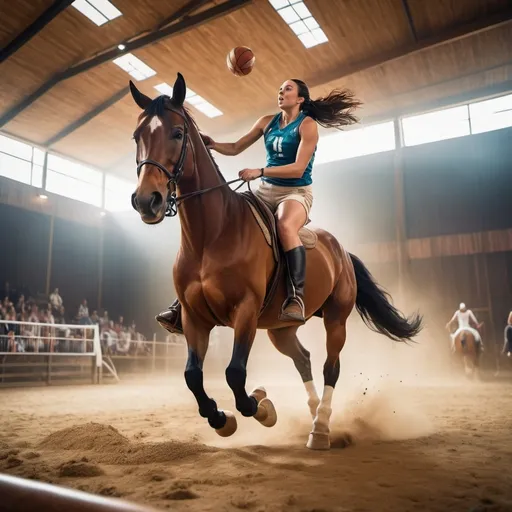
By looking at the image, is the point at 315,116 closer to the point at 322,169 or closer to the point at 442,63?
the point at 442,63

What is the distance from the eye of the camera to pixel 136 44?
38.2 ft

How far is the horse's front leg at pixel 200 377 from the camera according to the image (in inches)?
119

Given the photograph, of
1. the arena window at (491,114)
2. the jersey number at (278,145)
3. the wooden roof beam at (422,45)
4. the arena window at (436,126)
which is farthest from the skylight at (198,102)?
the jersey number at (278,145)

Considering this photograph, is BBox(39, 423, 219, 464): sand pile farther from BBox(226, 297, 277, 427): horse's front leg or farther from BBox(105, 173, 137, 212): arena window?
BBox(105, 173, 137, 212): arena window

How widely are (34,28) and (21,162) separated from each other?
5.69 m

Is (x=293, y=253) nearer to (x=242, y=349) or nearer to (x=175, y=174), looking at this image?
(x=242, y=349)

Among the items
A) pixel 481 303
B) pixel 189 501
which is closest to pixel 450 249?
pixel 481 303

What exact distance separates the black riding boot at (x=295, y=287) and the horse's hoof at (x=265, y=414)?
0.68 meters

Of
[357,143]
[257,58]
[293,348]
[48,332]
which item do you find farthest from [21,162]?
[293,348]

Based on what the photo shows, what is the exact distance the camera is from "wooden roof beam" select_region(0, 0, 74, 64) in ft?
34.5

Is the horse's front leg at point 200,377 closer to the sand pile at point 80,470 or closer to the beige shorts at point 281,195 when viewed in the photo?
the sand pile at point 80,470

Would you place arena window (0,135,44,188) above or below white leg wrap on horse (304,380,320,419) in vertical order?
above

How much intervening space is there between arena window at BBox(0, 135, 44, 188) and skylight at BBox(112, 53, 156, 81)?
16.3 ft

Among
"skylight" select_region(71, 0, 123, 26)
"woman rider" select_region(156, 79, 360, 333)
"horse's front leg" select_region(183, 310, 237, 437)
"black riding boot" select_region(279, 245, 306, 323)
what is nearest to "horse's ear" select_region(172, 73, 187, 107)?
"woman rider" select_region(156, 79, 360, 333)
